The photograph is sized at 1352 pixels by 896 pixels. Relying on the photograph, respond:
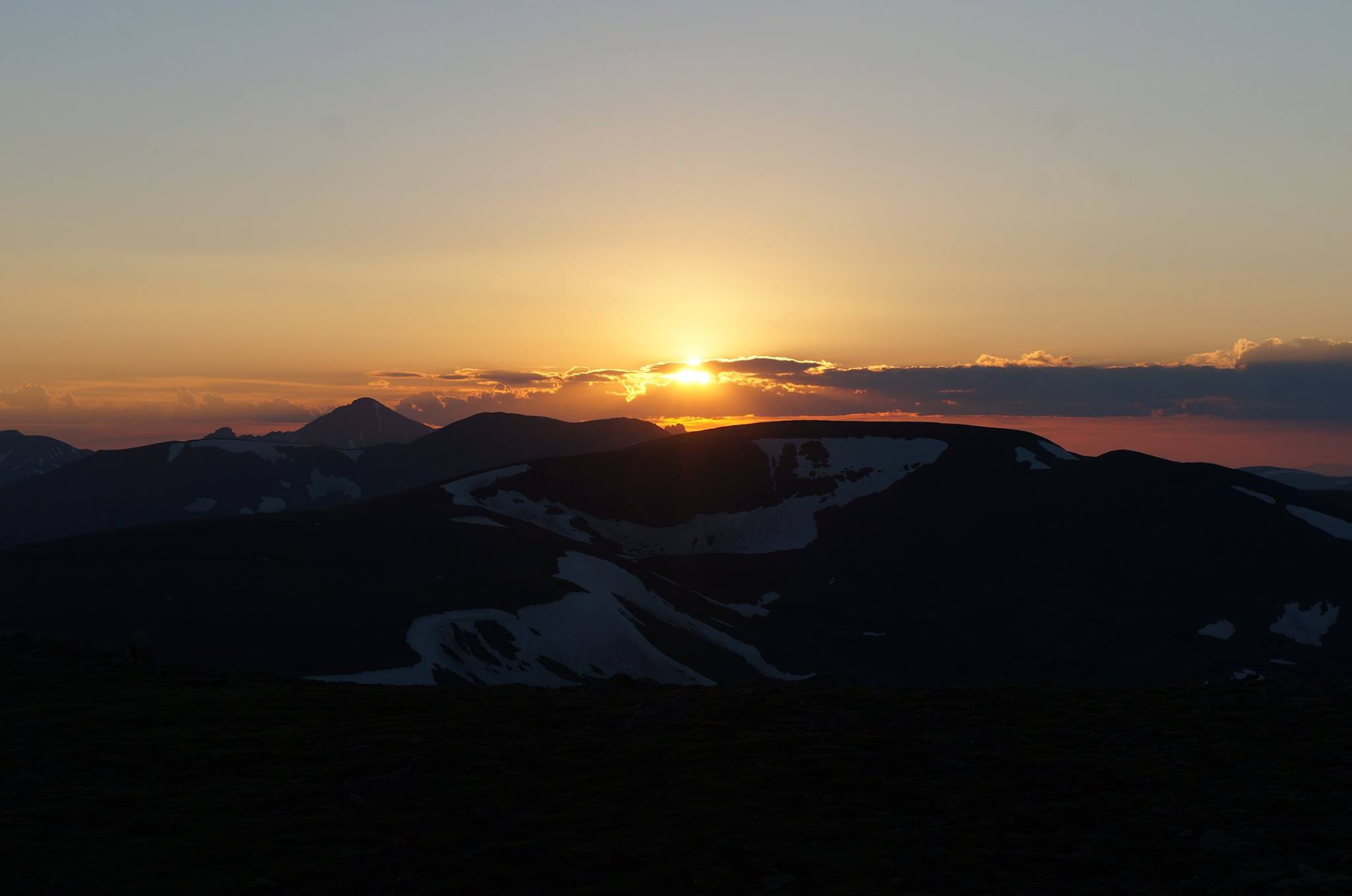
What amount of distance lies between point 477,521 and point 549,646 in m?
77.0

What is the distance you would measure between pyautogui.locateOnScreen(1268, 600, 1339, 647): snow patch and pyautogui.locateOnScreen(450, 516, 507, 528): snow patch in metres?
116

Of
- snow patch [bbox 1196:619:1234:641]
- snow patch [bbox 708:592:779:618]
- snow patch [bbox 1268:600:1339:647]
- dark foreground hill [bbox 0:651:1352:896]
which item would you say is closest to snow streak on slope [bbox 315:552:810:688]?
snow patch [bbox 708:592:779:618]

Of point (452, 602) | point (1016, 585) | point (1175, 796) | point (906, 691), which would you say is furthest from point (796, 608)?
point (1175, 796)

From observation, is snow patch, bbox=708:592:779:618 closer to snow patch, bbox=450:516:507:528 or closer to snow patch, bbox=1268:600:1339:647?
snow patch, bbox=450:516:507:528

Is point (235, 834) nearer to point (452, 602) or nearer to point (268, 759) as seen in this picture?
point (268, 759)

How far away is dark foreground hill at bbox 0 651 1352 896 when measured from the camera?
1822 cm

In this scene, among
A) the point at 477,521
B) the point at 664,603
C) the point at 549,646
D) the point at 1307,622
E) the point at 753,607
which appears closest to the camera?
the point at 549,646

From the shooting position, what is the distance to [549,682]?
97562 mm

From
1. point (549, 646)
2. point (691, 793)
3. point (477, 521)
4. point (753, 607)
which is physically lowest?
point (753, 607)

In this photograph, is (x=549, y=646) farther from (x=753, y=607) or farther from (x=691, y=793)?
(x=691, y=793)

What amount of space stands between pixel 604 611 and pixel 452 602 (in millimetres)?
15754

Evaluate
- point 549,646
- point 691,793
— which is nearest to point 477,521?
point 549,646

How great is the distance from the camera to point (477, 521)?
180 meters

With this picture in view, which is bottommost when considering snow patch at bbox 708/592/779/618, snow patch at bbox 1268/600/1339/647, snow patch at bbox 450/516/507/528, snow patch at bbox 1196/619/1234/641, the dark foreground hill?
snow patch at bbox 1196/619/1234/641
